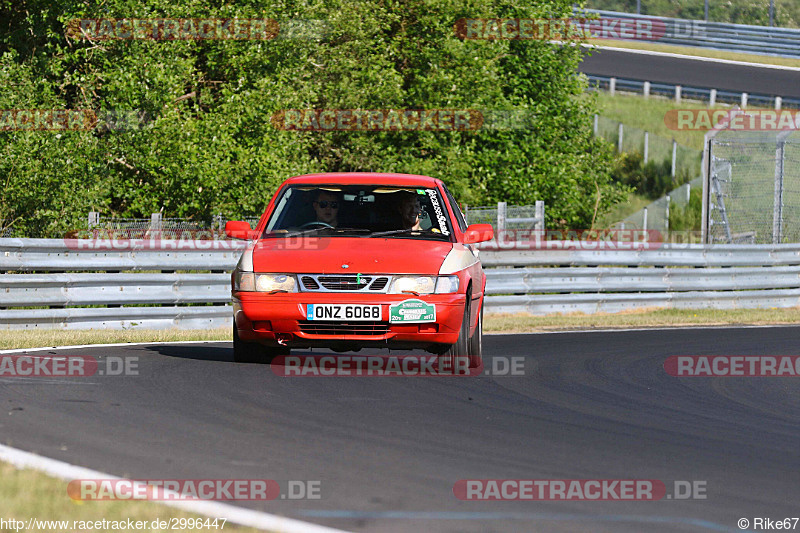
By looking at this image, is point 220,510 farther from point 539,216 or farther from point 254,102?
point 254,102

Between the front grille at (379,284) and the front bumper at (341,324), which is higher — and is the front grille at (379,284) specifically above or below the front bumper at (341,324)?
above

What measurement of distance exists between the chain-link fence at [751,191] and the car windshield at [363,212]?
44.1ft

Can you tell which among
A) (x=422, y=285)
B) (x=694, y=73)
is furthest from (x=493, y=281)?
(x=694, y=73)

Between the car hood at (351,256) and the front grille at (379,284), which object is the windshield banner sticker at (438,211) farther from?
the front grille at (379,284)

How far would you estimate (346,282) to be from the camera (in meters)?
9.46

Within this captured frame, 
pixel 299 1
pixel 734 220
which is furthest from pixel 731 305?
pixel 299 1

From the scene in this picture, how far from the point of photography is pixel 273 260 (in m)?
9.71

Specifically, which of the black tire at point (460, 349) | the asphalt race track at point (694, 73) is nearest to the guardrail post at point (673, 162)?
the asphalt race track at point (694, 73)

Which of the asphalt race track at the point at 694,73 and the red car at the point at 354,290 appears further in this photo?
the asphalt race track at the point at 694,73

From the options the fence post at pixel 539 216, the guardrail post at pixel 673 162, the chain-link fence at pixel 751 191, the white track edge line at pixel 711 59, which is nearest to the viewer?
the fence post at pixel 539 216

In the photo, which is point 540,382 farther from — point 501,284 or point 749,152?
point 749,152

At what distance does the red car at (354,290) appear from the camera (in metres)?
9.46

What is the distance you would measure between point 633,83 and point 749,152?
24530 mm

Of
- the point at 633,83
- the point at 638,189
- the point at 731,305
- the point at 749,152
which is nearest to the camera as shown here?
the point at 731,305
